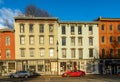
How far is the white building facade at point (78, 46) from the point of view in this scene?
73375 mm

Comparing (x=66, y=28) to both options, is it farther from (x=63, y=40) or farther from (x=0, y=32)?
(x=0, y=32)

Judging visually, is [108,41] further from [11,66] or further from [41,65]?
[11,66]

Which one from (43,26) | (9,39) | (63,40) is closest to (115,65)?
(63,40)

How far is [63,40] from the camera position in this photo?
73.4 meters

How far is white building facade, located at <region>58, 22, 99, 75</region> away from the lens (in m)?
73.4

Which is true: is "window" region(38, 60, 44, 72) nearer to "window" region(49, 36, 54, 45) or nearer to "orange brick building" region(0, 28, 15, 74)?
"window" region(49, 36, 54, 45)

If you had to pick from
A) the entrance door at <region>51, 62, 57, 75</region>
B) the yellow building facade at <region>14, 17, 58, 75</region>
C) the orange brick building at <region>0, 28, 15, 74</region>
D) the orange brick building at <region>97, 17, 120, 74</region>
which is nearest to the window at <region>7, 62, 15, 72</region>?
the orange brick building at <region>0, 28, 15, 74</region>

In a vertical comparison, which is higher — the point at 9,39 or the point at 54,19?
the point at 54,19

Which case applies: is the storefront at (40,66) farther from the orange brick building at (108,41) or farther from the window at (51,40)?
the orange brick building at (108,41)

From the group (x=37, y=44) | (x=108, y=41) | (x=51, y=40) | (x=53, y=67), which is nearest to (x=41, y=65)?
(x=53, y=67)

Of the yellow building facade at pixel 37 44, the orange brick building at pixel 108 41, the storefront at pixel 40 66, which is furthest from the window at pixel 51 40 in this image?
the orange brick building at pixel 108 41

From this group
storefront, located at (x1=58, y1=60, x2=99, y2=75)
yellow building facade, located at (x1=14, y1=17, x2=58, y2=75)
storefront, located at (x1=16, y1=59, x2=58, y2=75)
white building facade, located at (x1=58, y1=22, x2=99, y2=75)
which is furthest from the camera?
storefront, located at (x1=58, y1=60, x2=99, y2=75)

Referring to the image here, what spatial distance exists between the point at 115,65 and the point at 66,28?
14.4 meters

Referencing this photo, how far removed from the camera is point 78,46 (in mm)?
73500
